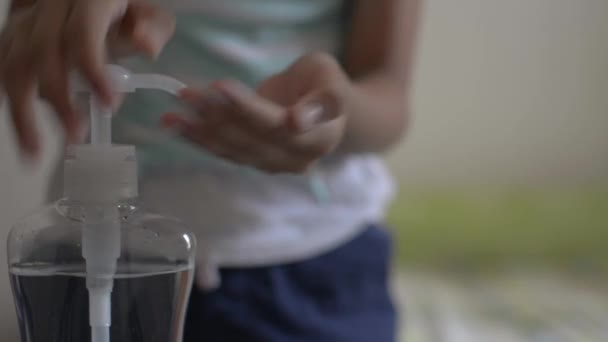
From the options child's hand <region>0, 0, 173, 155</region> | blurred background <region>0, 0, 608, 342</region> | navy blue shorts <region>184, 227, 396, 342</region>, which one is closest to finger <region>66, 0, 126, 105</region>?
child's hand <region>0, 0, 173, 155</region>

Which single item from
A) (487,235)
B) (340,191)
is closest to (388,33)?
(340,191)

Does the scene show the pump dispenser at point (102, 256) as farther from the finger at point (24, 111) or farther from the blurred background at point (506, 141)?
the blurred background at point (506, 141)

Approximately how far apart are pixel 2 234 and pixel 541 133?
90 cm

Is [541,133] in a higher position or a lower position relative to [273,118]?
higher

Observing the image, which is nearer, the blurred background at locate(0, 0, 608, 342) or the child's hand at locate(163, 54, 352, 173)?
the child's hand at locate(163, 54, 352, 173)

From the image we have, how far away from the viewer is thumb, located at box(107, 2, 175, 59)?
0.24 metres

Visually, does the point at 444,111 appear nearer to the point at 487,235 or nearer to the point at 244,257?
the point at 487,235

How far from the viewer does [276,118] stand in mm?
238

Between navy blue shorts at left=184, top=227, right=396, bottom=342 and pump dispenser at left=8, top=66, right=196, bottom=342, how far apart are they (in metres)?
0.16

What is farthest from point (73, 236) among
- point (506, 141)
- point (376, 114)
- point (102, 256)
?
point (506, 141)

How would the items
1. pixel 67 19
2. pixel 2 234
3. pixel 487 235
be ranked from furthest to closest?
pixel 487 235
pixel 2 234
pixel 67 19

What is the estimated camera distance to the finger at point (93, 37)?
204 mm

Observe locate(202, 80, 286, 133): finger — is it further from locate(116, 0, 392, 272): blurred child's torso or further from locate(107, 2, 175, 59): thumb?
locate(116, 0, 392, 272): blurred child's torso

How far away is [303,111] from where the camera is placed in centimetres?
23
